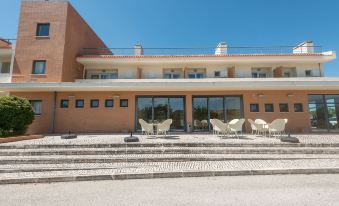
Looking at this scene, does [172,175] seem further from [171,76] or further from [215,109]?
[171,76]

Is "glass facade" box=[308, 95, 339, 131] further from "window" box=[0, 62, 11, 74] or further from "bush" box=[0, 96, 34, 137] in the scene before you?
"window" box=[0, 62, 11, 74]

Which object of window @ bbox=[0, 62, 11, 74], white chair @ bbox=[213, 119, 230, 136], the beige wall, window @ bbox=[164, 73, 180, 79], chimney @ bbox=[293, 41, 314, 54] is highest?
chimney @ bbox=[293, 41, 314, 54]

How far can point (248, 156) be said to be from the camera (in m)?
7.97

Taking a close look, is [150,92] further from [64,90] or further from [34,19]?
[34,19]

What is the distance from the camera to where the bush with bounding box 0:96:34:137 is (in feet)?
35.4

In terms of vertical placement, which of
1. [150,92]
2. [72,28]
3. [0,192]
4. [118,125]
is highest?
[72,28]

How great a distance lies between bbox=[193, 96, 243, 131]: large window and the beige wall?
0.46 m

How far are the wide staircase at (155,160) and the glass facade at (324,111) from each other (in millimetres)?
6901

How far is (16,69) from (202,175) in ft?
54.3

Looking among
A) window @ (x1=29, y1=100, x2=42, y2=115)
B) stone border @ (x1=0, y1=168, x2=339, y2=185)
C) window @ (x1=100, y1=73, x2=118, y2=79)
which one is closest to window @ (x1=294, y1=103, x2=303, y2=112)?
stone border @ (x1=0, y1=168, x2=339, y2=185)

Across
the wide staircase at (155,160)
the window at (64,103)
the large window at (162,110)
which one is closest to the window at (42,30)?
the window at (64,103)

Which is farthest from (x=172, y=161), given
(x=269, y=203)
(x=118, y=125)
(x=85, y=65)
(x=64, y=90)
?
(x=85, y=65)

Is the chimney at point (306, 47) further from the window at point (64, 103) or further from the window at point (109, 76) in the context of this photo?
the window at point (64, 103)

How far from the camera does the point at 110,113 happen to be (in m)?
14.7
